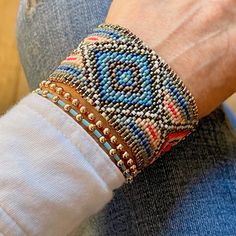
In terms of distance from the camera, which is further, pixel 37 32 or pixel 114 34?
pixel 37 32

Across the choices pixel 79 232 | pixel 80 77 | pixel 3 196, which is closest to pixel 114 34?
pixel 80 77

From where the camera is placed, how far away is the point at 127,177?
18.6 inches

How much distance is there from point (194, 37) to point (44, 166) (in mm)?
197

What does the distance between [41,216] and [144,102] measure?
129mm

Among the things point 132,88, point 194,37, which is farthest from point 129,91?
point 194,37

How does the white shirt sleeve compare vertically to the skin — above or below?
below

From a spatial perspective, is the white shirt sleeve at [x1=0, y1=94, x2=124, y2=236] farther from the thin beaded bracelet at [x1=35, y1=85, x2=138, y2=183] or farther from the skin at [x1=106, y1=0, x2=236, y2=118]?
the skin at [x1=106, y1=0, x2=236, y2=118]

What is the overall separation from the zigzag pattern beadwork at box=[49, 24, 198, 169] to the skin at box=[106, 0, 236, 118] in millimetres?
24

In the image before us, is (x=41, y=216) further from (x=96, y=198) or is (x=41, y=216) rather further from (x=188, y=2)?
(x=188, y=2)

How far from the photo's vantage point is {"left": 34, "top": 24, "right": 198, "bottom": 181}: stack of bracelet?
0.45 metres

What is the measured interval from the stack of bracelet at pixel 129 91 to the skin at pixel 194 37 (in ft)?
0.08

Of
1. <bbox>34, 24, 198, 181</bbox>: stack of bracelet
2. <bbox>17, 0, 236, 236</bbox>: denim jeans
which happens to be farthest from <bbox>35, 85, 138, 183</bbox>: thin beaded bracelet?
<bbox>17, 0, 236, 236</bbox>: denim jeans

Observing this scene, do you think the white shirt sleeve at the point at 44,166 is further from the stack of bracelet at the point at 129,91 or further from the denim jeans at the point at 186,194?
the denim jeans at the point at 186,194

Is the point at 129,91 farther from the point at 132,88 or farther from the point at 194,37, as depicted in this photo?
the point at 194,37
